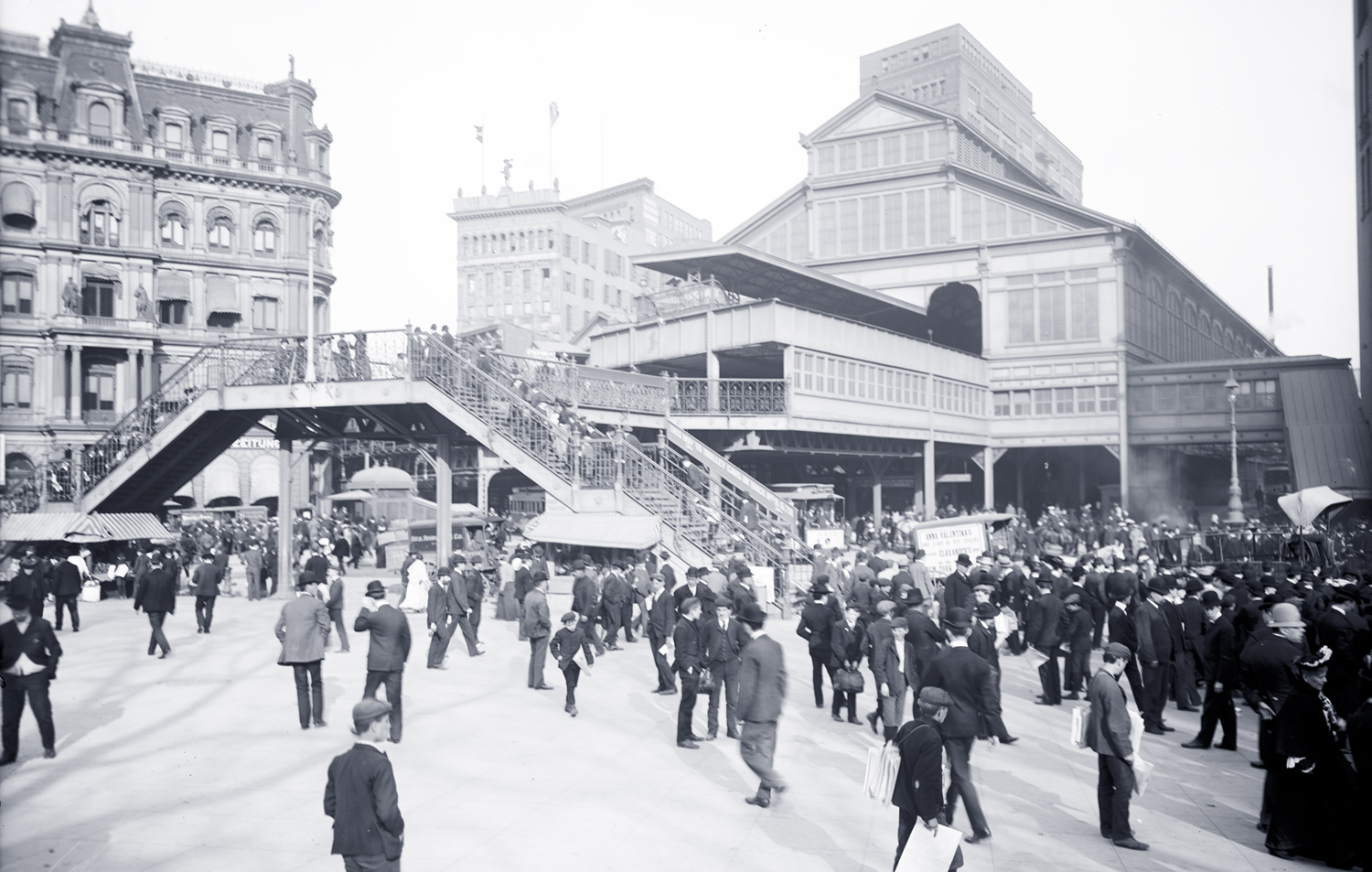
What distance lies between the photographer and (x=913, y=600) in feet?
39.0

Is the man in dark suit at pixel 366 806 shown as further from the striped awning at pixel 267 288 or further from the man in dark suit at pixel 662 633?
the striped awning at pixel 267 288

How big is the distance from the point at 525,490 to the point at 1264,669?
1769 inches

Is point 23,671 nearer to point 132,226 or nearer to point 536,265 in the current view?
point 132,226

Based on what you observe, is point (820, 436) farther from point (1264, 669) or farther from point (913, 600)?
point (1264, 669)

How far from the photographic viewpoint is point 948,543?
75.8ft

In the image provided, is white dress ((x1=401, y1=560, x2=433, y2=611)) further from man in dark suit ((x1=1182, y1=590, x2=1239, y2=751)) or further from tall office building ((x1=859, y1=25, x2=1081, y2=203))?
tall office building ((x1=859, y1=25, x2=1081, y2=203))

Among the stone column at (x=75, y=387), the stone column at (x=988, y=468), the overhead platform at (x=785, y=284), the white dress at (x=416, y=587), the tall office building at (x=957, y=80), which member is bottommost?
the white dress at (x=416, y=587)

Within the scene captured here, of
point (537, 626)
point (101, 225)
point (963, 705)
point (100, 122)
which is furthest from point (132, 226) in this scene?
point (963, 705)

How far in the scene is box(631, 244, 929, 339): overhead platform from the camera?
37.9 metres

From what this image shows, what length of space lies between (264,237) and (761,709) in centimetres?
5876

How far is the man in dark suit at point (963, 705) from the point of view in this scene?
8211 millimetres

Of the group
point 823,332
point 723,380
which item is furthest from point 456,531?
point 823,332

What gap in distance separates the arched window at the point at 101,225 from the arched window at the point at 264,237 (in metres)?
7.24

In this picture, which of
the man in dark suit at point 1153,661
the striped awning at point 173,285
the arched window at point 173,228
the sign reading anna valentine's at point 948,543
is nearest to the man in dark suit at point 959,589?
the man in dark suit at point 1153,661
